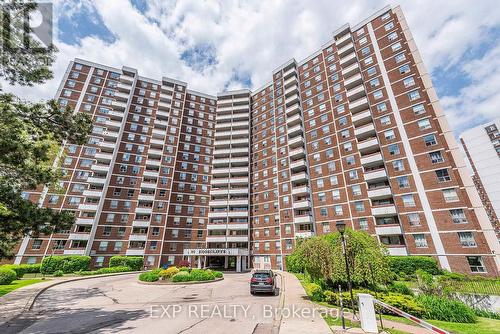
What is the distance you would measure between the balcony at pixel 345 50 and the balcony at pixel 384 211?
3394 cm

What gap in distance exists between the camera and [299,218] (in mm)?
42812

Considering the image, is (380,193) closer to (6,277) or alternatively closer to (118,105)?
(6,277)

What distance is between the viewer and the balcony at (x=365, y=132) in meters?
39.2

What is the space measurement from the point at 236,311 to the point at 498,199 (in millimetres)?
89704

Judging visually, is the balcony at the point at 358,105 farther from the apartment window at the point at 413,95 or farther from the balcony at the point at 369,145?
the balcony at the point at 369,145

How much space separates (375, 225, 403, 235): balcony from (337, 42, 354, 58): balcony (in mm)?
36871

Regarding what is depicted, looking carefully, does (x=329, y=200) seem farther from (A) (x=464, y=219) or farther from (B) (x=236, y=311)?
(B) (x=236, y=311)

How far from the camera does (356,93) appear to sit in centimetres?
4303

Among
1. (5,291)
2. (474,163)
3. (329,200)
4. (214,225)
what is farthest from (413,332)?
(474,163)

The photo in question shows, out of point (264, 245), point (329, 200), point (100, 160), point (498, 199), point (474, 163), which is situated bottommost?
point (264, 245)

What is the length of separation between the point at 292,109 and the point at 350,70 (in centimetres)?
1433

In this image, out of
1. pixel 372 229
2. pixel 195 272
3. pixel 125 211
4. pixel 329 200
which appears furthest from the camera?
pixel 125 211

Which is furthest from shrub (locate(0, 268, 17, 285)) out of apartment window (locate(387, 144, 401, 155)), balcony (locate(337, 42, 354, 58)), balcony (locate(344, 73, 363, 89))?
balcony (locate(337, 42, 354, 58))

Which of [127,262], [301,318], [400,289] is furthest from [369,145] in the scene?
[127,262]
